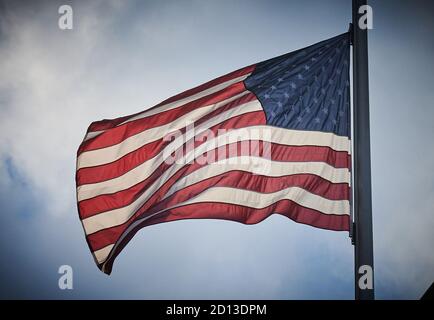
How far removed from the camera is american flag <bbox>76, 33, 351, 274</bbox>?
4379 millimetres

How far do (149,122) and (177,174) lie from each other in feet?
2.41

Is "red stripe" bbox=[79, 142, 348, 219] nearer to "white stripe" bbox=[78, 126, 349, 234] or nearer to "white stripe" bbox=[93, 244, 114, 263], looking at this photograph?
"white stripe" bbox=[78, 126, 349, 234]

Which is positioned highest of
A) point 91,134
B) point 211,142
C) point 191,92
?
point 191,92

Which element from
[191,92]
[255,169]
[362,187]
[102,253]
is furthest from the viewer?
[191,92]

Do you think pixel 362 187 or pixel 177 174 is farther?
pixel 177 174

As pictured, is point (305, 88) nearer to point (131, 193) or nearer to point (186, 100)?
point (186, 100)

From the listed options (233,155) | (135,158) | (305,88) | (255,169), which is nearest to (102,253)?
(135,158)

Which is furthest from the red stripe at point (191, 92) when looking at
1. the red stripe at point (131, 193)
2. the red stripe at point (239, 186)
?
the red stripe at point (239, 186)

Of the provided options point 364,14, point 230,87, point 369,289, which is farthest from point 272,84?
point 369,289

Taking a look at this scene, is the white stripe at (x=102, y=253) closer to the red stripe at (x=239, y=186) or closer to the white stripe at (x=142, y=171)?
the red stripe at (x=239, y=186)

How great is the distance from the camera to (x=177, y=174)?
446cm

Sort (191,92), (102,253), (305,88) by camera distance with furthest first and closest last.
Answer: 1. (191,92)
2. (305,88)
3. (102,253)

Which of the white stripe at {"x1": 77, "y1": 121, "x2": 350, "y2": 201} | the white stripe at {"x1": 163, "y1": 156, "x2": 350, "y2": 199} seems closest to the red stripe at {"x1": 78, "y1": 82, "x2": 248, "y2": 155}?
the white stripe at {"x1": 77, "y1": 121, "x2": 350, "y2": 201}
